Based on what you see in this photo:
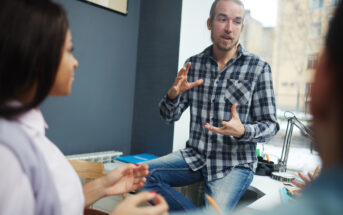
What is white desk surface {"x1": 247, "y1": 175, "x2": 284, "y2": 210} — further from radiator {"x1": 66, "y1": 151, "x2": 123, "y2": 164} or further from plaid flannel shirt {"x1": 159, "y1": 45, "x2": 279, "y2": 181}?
radiator {"x1": 66, "y1": 151, "x2": 123, "y2": 164}

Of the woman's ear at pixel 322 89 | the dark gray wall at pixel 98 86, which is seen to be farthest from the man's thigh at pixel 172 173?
the woman's ear at pixel 322 89

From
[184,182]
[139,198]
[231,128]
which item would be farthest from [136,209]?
[184,182]

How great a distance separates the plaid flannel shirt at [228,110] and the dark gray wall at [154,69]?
699 mm

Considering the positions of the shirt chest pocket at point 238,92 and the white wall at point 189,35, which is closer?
the shirt chest pocket at point 238,92

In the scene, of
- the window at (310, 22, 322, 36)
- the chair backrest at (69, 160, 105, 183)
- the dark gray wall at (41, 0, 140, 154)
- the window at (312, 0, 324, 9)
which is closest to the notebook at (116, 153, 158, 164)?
the dark gray wall at (41, 0, 140, 154)

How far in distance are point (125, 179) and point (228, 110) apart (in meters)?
0.77

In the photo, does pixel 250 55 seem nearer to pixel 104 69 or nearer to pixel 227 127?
pixel 227 127

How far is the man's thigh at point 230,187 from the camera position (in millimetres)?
1348

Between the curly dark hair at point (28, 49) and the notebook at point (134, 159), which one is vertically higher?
the curly dark hair at point (28, 49)

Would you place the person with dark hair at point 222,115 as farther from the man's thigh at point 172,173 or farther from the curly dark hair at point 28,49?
the curly dark hair at point 28,49

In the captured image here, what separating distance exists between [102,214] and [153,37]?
63.3 inches

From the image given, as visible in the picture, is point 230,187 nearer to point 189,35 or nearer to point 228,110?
point 228,110

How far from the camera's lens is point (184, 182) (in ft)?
5.06

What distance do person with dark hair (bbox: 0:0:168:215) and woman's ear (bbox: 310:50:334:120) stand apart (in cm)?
46
